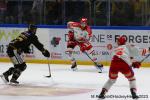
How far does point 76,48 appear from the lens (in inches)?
510

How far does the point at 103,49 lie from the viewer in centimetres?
1279

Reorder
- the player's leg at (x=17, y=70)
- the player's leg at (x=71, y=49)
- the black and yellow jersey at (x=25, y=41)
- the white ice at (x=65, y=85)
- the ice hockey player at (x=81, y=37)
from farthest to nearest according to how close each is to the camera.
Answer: the player's leg at (x=71, y=49), the ice hockey player at (x=81, y=37), the player's leg at (x=17, y=70), the black and yellow jersey at (x=25, y=41), the white ice at (x=65, y=85)

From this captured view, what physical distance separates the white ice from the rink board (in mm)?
713

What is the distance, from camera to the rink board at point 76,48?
12.6 meters

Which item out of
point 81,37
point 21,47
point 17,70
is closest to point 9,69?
point 17,70

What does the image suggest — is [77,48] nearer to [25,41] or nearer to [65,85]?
[65,85]

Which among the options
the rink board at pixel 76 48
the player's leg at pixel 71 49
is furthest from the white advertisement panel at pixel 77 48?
the player's leg at pixel 71 49

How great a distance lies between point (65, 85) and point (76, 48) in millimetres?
3432

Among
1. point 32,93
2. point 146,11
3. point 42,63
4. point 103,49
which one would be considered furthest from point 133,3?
point 32,93

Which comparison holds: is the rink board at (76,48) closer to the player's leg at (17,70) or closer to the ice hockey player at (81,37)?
the ice hockey player at (81,37)

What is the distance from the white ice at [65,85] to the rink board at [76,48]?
71cm

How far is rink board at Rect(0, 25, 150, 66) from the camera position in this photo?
12.6 m

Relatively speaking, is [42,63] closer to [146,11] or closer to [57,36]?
[57,36]

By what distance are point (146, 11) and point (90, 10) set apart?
1508 mm
